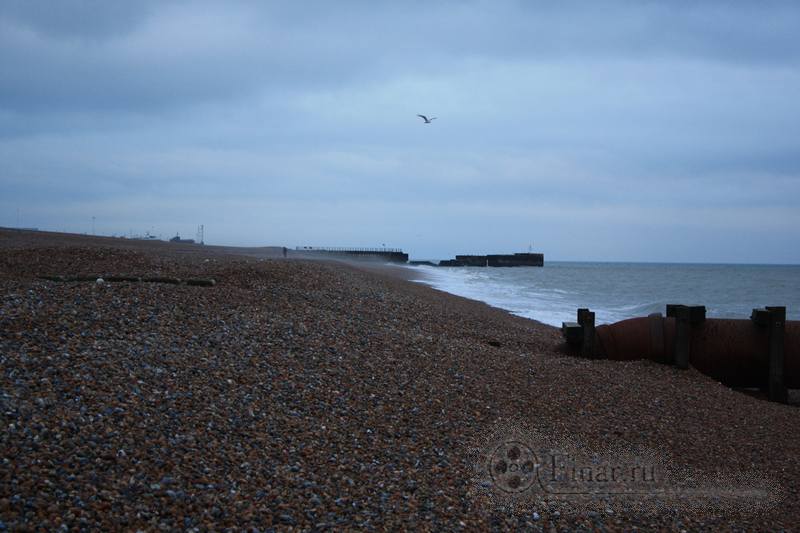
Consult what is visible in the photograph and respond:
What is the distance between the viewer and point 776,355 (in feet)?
29.8

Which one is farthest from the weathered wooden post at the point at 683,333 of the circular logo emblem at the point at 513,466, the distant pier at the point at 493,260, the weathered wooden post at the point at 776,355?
the distant pier at the point at 493,260

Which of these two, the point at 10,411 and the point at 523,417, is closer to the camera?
the point at 10,411

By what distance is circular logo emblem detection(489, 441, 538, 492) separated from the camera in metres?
→ 4.84

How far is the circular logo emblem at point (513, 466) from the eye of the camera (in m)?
4.84

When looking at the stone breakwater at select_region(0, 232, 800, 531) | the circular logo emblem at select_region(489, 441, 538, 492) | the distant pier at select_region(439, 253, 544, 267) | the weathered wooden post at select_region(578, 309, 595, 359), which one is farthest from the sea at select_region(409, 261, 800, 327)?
the distant pier at select_region(439, 253, 544, 267)

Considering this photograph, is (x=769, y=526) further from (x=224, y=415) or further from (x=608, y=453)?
(x=224, y=415)

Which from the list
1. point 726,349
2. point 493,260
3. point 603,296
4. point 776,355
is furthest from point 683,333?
point 493,260

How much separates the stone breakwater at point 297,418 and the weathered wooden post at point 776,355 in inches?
25.4

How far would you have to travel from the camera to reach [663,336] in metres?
9.51

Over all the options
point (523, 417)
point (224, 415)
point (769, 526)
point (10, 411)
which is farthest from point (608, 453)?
point (10, 411)

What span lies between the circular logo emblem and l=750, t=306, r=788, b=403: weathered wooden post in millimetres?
5358

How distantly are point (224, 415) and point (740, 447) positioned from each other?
475cm

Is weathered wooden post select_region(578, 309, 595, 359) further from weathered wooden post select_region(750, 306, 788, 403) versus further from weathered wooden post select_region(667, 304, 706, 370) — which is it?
weathered wooden post select_region(750, 306, 788, 403)

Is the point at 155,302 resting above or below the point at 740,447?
above
